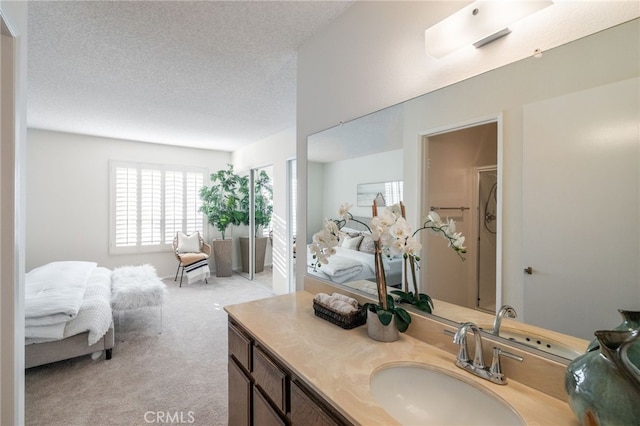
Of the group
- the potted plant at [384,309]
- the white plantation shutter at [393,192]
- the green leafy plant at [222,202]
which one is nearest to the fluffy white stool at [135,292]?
the green leafy plant at [222,202]

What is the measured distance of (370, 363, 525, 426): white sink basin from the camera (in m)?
0.85

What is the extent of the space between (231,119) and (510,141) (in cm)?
358

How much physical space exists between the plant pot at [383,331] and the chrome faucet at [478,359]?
0.25 meters

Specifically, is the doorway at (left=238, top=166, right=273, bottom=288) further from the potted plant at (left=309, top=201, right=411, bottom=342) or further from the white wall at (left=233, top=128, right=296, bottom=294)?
the potted plant at (left=309, top=201, right=411, bottom=342)

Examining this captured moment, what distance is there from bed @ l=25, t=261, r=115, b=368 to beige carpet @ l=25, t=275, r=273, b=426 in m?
0.17

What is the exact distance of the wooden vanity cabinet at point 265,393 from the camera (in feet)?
3.06

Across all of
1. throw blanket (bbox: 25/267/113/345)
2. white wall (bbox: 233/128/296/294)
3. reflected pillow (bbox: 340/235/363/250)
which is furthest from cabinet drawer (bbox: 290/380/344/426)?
white wall (bbox: 233/128/296/294)

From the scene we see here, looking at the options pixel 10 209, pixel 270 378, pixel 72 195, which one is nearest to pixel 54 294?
pixel 10 209

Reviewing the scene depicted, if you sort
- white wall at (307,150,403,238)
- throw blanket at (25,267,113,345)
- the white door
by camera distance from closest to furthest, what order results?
1. the white door
2. white wall at (307,150,403,238)
3. throw blanket at (25,267,113,345)

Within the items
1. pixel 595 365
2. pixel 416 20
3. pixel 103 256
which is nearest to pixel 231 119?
pixel 416 20

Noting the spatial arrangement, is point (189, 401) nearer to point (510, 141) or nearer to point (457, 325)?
point (457, 325)

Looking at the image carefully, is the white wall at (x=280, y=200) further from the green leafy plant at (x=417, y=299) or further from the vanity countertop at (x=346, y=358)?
the green leafy plant at (x=417, y=299)

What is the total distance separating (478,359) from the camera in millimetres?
941

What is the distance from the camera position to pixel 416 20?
1295mm
